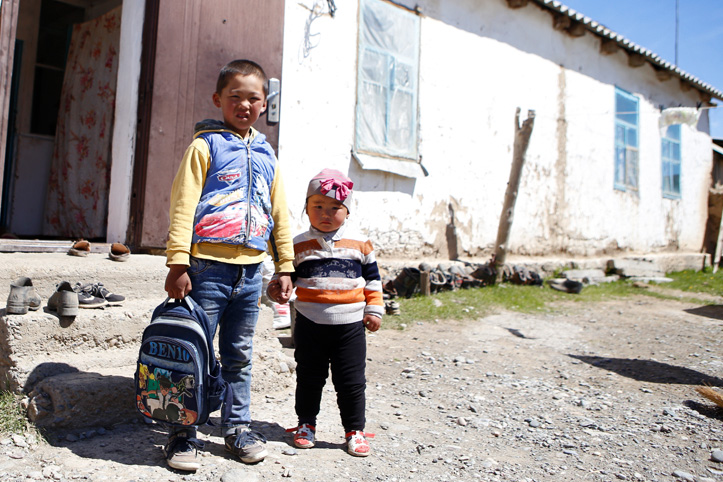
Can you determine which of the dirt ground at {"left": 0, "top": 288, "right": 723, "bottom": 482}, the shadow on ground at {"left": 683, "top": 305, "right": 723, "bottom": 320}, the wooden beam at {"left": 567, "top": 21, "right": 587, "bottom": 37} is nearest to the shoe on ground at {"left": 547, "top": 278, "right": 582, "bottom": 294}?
the shadow on ground at {"left": 683, "top": 305, "right": 723, "bottom": 320}

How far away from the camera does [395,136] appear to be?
629 centimetres

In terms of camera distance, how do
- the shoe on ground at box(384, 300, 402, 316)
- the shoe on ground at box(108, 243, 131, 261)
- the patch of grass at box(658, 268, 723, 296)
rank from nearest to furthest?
the shoe on ground at box(108, 243, 131, 261)
the shoe on ground at box(384, 300, 402, 316)
the patch of grass at box(658, 268, 723, 296)

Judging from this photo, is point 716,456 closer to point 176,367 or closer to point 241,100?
point 176,367

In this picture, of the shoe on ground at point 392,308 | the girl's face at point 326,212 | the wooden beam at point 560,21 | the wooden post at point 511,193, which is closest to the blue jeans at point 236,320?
the girl's face at point 326,212

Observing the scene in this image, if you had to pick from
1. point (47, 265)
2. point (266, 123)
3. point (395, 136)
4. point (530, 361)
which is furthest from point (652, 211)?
point (47, 265)

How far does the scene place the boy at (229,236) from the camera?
2.05 meters

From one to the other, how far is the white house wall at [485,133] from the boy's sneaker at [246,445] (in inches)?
73.5

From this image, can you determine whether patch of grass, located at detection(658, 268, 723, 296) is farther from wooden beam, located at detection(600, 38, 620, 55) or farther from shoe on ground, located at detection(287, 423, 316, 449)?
shoe on ground, located at detection(287, 423, 316, 449)

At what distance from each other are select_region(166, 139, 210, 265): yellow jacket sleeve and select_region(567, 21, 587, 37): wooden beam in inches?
329

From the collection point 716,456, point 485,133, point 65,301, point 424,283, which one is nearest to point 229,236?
point 65,301

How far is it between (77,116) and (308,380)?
3.96m

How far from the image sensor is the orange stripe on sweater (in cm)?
234

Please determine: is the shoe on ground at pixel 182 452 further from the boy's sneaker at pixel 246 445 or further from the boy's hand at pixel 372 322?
the boy's hand at pixel 372 322

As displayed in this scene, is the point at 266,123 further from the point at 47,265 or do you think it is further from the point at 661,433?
the point at 661,433
